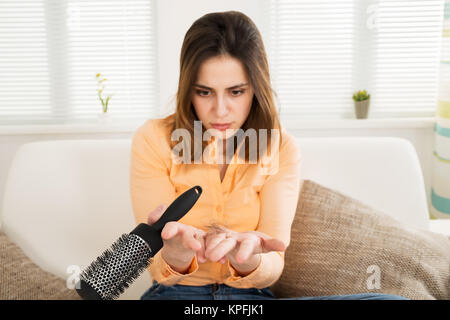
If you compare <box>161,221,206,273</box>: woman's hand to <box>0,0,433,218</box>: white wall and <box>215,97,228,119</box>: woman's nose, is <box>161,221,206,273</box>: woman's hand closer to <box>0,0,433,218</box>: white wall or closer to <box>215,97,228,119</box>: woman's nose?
<box>215,97,228,119</box>: woman's nose

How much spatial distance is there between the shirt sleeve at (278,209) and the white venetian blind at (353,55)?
3.84 ft

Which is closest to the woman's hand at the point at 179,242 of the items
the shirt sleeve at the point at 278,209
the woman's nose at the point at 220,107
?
the shirt sleeve at the point at 278,209

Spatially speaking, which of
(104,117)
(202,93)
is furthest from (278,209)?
(104,117)

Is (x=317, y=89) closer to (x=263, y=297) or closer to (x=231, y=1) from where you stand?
(x=231, y=1)


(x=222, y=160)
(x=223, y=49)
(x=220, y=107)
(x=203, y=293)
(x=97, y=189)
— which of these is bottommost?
(x=203, y=293)

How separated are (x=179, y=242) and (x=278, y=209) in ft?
1.01

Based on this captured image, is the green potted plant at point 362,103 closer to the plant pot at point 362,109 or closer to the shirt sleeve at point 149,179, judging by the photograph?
the plant pot at point 362,109

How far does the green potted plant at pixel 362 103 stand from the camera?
205cm

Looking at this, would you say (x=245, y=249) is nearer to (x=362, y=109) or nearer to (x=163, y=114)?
(x=163, y=114)

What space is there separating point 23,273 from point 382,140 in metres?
1.02

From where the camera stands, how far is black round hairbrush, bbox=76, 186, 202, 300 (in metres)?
0.58

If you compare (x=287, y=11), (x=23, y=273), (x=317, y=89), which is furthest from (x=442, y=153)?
(x=23, y=273)

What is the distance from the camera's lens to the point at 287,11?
2053mm

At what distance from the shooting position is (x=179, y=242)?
672mm
